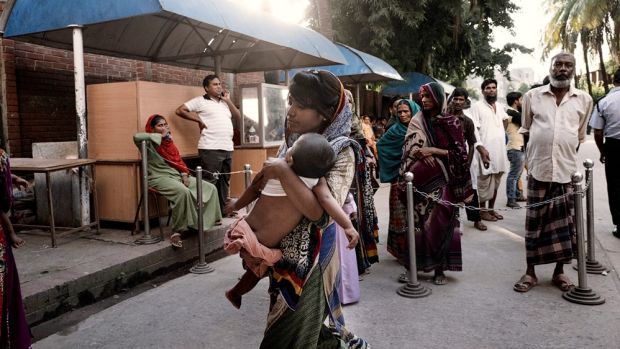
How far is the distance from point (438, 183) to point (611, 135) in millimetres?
2704

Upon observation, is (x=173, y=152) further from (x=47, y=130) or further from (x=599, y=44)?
(x=599, y=44)

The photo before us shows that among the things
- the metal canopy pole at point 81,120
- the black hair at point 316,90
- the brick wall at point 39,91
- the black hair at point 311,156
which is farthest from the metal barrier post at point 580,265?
the brick wall at point 39,91

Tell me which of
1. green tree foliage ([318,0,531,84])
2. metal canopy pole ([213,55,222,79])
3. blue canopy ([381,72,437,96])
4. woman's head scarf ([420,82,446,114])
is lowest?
woman's head scarf ([420,82,446,114])

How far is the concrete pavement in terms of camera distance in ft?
10.4

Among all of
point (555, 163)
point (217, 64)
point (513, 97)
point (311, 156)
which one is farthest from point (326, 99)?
point (513, 97)

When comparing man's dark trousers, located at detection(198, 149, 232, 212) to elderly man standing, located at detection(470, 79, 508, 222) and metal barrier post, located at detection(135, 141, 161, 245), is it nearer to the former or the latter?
metal barrier post, located at detection(135, 141, 161, 245)

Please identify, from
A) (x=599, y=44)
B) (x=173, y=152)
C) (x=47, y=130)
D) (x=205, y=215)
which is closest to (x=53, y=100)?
(x=47, y=130)

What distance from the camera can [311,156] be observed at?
1.94m

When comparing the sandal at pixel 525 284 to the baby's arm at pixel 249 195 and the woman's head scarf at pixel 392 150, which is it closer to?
the woman's head scarf at pixel 392 150

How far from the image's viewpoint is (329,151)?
197 cm

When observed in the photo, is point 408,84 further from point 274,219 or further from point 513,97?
point 274,219

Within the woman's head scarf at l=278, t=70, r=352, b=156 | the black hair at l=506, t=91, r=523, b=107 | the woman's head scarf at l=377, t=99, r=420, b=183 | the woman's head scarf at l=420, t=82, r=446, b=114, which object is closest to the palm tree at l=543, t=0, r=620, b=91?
the black hair at l=506, t=91, r=523, b=107

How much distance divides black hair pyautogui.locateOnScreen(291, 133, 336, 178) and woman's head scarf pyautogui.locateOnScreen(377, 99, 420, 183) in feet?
10.2

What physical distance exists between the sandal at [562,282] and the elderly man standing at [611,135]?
7.21ft
